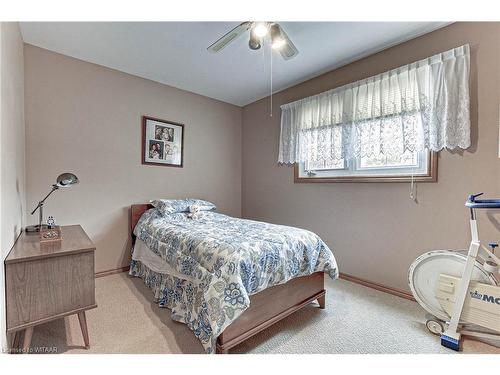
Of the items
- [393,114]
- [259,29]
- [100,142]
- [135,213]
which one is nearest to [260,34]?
[259,29]

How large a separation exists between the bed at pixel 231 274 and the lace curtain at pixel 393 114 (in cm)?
121

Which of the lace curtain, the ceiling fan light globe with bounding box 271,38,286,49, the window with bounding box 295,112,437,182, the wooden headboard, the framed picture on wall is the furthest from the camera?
the framed picture on wall

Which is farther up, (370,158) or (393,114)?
(393,114)

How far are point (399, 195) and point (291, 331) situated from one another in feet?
5.32

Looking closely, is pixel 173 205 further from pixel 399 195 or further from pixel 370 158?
pixel 399 195

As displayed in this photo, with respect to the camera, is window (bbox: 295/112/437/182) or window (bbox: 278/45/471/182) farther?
window (bbox: 295/112/437/182)

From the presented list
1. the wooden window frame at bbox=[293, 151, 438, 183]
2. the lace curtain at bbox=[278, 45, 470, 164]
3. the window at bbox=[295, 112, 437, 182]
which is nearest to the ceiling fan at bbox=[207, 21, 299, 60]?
the lace curtain at bbox=[278, 45, 470, 164]

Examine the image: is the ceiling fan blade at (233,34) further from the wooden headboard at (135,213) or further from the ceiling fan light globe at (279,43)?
the wooden headboard at (135,213)

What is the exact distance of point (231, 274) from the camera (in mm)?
1415

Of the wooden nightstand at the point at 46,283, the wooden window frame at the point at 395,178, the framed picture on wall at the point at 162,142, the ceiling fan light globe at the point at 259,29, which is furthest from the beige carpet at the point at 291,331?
the ceiling fan light globe at the point at 259,29

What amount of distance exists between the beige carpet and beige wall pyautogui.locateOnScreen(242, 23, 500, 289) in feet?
1.80

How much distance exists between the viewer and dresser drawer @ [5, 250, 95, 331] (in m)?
1.23

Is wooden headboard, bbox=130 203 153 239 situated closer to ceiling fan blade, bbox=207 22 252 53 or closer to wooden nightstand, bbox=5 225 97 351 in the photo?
wooden nightstand, bbox=5 225 97 351

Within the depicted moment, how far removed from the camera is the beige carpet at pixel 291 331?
1540mm
